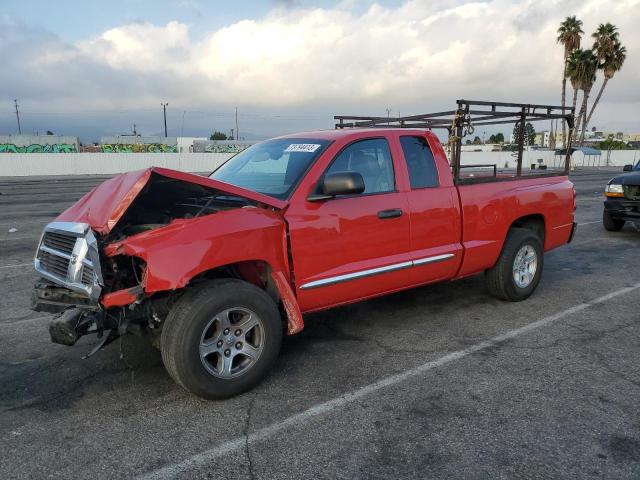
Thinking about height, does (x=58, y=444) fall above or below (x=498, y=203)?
below

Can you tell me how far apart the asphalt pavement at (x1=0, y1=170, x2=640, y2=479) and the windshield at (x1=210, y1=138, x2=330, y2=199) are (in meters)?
1.42

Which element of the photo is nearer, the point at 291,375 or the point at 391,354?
the point at 291,375

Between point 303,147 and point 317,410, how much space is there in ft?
7.15

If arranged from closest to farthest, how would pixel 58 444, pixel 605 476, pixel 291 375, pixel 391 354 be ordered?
pixel 605 476 < pixel 58 444 < pixel 291 375 < pixel 391 354

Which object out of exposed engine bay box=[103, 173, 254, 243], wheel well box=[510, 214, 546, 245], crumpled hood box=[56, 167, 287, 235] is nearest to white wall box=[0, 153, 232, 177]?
wheel well box=[510, 214, 546, 245]

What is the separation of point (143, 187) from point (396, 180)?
219cm

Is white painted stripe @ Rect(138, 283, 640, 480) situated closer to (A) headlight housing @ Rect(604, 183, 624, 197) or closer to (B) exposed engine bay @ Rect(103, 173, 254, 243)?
(B) exposed engine bay @ Rect(103, 173, 254, 243)

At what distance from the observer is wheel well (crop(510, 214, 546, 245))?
594 cm

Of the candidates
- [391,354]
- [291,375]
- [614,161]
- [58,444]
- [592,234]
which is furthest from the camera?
[614,161]

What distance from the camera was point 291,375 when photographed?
3.95 metres

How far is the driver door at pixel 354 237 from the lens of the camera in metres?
3.92

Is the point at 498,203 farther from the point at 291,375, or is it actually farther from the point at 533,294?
the point at 291,375

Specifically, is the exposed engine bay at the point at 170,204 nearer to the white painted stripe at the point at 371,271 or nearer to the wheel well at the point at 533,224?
the white painted stripe at the point at 371,271

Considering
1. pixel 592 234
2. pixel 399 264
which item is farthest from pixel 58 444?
pixel 592 234
